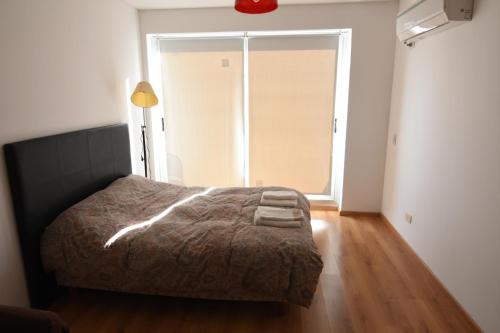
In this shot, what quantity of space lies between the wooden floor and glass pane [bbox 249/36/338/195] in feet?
6.00

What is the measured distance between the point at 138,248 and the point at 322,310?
4.50 feet

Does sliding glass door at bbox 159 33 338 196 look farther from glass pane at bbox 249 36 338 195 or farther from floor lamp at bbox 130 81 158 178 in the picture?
floor lamp at bbox 130 81 158 178

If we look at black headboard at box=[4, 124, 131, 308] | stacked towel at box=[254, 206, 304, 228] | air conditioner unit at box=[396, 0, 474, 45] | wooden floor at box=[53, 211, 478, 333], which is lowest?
wooden floor at box=[53, 211, 478, 333]

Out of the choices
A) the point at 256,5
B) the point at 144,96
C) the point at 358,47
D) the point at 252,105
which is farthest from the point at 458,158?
the point at 144,96

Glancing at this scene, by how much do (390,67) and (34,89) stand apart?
354 centimetres

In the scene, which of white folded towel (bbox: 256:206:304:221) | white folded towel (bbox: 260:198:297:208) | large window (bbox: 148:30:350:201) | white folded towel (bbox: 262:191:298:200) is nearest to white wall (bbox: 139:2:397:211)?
large window (bbox: 148:30:350:201)

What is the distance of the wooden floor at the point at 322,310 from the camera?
209 cm

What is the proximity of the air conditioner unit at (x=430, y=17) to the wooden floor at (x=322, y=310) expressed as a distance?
6.58 ft

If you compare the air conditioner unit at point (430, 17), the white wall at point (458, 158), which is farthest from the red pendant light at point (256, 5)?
the white wall at point (458, 158)

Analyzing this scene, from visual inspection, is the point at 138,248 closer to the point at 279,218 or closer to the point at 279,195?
the point at 279,218

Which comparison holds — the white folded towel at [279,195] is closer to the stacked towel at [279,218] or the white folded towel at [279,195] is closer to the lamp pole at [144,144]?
the stacked towel at [279,218]

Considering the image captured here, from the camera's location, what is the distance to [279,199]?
2.77m

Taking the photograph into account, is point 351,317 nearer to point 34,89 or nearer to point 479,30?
point 479,30

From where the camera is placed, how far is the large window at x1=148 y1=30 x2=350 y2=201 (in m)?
4.05
